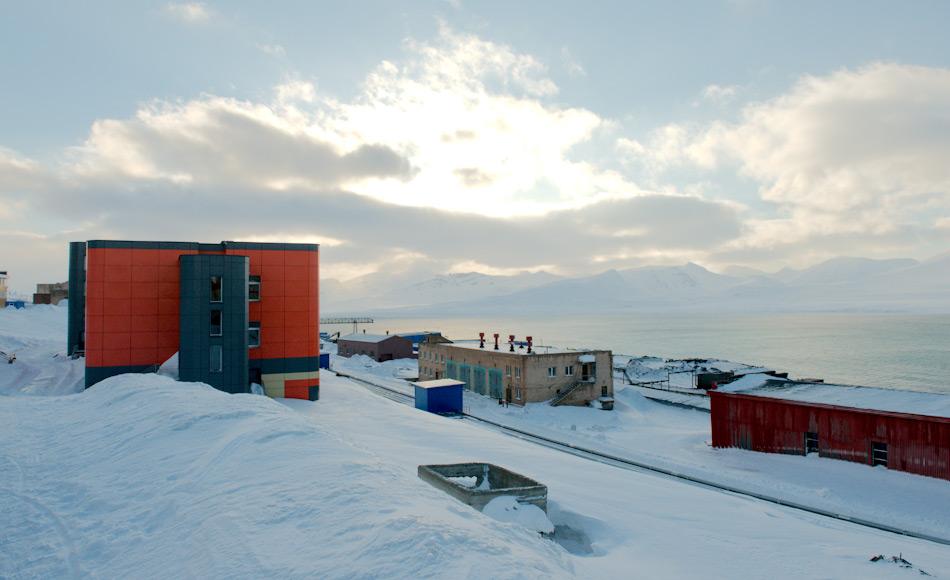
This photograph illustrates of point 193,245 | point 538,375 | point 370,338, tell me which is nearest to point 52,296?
point 370,338

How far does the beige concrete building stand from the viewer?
162 feet

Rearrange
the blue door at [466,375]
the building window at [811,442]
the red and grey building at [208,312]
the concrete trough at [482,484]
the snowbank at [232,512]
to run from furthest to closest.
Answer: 1. the blue door at [466,375]
2. the red and grey building at [208,312]
3. the building window at [811,442]
4. the concrete trough at [482,484]
5. the snowbank at [232,512]

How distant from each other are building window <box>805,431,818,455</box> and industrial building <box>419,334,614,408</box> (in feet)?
65.2

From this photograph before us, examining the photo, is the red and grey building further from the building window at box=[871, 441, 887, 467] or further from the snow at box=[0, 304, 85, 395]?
the building window at box=[871, 441, 887, 467]

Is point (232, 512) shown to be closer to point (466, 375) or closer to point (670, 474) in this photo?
point (670, 474)

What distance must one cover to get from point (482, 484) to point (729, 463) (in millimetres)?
21090

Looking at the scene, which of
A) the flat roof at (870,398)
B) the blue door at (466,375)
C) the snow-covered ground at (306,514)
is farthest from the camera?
the blue door at (466,375)

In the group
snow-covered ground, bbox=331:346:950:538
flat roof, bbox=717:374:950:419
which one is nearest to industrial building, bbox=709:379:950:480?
flat roof, bbox=717:374:950:419

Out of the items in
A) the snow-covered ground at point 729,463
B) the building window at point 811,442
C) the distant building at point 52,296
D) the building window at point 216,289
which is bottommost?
the snow-covered ground at point 729,463

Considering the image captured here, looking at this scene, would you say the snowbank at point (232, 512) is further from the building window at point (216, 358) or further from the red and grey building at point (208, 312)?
the red and grey building at point (208, 312)

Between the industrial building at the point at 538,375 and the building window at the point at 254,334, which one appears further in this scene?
the industrial building at the point at 538,375

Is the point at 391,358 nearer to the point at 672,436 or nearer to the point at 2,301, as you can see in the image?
the point at 672,436

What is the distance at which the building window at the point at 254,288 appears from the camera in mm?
40406

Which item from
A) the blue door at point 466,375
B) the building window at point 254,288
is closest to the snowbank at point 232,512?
the building window at point 254,288
